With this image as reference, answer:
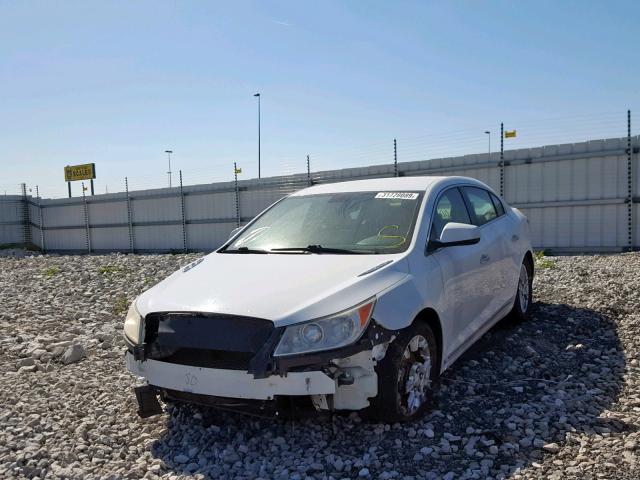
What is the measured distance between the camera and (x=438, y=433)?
11.1 ft

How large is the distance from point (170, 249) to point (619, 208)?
45.2ft

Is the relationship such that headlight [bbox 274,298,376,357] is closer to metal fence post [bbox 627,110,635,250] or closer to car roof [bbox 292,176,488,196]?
car roof [bbox 292,176,488,196]

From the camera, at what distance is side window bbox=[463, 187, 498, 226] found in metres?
5.04

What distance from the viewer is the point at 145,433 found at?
3586 millimetres

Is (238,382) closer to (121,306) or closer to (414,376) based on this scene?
(414,376)

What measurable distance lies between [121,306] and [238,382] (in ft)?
16.5

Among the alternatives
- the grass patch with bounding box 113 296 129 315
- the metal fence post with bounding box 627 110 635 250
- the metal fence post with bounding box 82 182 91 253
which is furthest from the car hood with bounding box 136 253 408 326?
the metal fence post with bounding box 82 182 91 253

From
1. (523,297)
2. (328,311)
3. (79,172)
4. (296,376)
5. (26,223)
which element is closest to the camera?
(296,376)

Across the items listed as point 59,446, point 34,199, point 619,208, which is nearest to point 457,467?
point 59,446

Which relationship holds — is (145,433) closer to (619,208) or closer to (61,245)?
(619,208)

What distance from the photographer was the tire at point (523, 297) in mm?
5625

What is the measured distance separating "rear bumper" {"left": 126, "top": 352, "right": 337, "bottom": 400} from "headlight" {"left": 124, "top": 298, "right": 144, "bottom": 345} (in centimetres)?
26

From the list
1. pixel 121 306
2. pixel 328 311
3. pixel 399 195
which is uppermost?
pixel 399 195

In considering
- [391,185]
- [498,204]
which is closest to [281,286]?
[391,185]
